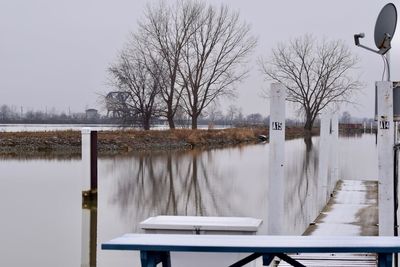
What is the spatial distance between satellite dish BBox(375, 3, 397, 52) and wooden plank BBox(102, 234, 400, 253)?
3.38 meters

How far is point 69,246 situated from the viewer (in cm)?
758

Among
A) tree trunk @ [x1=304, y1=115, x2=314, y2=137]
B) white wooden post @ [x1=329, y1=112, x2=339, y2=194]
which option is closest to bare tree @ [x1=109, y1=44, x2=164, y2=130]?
tree trunk @ [x1=304, y1=115, x2=314, y2=137]

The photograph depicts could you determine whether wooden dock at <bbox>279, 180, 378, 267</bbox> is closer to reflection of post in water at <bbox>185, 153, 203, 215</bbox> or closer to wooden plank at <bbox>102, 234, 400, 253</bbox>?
wooden plank at <bbox>102, 234, 400, 253</bbox>

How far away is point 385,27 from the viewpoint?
21.4 ft

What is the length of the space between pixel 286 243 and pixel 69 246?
4.82m

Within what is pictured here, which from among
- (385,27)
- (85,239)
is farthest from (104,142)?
(385,27)

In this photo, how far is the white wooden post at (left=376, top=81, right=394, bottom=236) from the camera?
5.96 meters

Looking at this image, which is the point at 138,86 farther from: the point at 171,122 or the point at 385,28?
the point at 385,28

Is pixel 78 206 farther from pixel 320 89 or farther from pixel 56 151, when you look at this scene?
pixel 320 89

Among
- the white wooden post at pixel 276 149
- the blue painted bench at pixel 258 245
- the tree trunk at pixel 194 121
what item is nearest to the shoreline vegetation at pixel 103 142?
the tree trunk at pixel 194 121

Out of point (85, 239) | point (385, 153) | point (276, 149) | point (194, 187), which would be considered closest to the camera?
point (276, 149)

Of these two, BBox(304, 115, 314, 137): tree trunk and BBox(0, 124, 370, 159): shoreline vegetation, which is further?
BBox(304, 115, 314, 137): tree trunk

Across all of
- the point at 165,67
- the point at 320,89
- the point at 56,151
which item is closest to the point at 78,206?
the point at 56,151

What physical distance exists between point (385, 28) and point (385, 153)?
1536 mm
